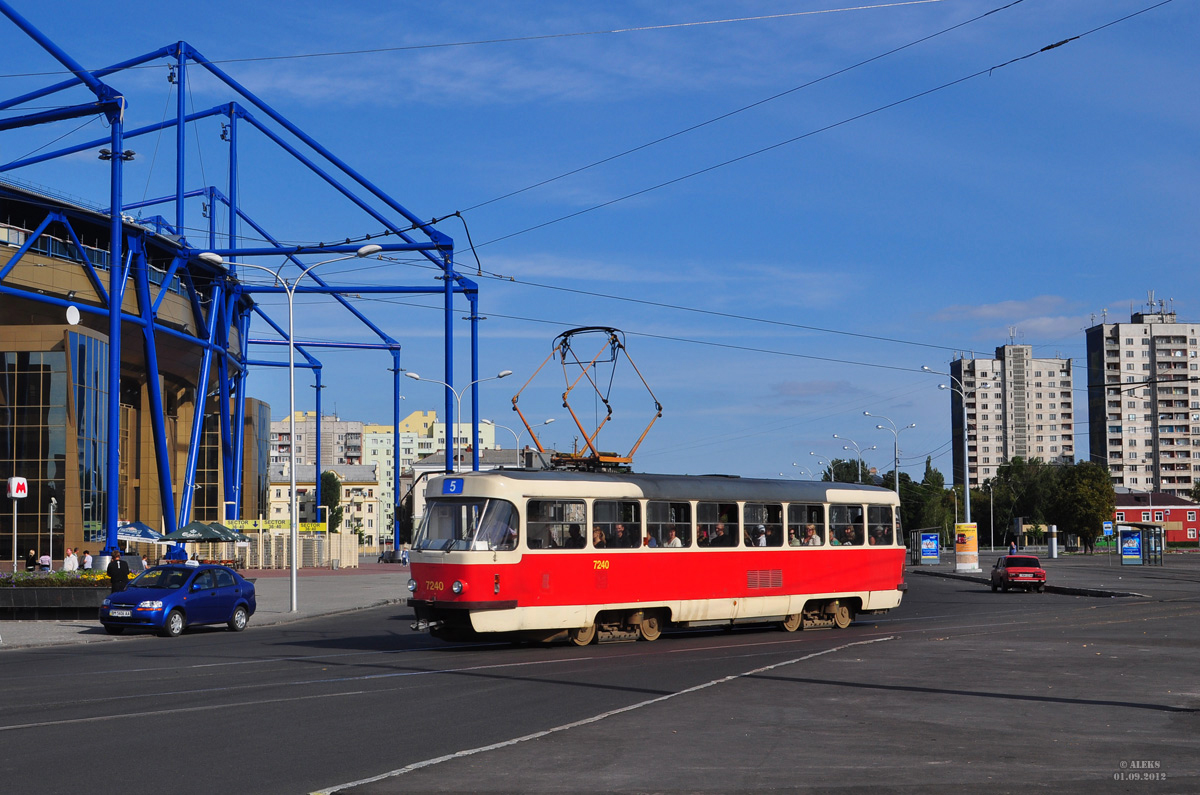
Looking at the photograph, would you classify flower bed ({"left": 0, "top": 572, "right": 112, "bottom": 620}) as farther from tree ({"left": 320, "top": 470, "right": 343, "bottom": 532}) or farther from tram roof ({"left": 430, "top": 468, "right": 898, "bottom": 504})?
tree ({"left": 320, "top": 470, "right": 343, "bottom": 532})

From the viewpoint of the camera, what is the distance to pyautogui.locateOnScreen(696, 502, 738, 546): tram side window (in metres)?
21.5

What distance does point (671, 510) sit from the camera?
2109 centimetres

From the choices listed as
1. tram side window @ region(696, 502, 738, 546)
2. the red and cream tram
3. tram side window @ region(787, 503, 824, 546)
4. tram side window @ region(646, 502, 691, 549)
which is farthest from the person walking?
tram side window @ region(787, 503, 824, 546)

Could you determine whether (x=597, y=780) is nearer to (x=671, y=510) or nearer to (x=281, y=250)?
A: (x=671, y=510)

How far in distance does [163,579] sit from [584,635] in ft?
31.2

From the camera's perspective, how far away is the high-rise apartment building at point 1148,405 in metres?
155

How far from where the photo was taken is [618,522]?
66.5ft

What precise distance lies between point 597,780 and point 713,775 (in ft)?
2.66

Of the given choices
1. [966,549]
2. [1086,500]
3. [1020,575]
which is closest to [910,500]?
[1086,500]

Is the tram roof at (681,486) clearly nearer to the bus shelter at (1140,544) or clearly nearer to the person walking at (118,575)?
the person walking at (118,575)

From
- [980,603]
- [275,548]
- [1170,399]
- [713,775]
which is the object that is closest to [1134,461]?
[1170,399]

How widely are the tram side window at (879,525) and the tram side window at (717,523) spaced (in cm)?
397

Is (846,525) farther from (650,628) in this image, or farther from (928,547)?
(928,547)

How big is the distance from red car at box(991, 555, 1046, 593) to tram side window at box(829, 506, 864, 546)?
700 inches
